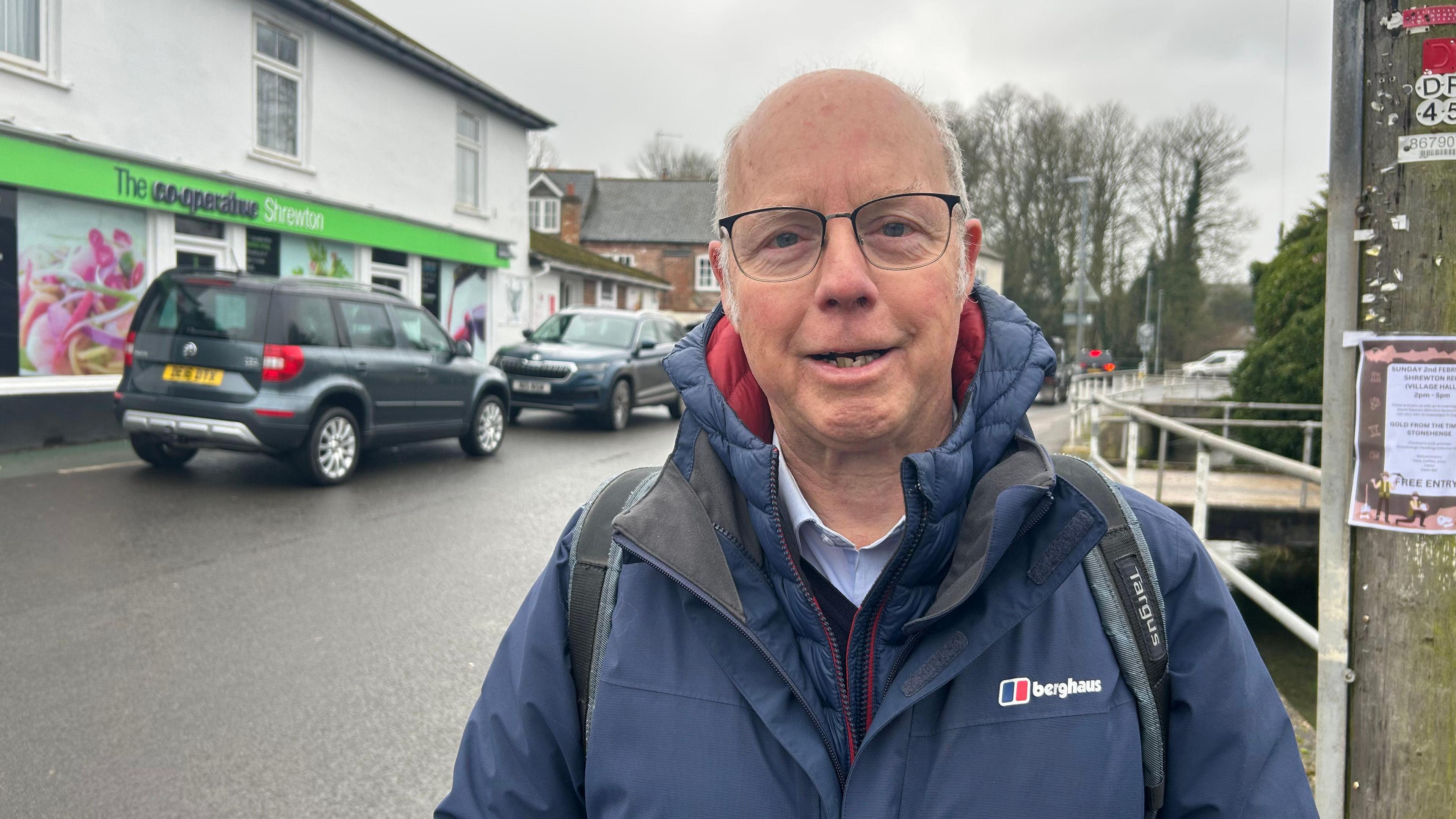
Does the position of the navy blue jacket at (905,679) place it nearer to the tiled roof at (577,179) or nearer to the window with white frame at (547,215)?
the window with white frame at (547,215)

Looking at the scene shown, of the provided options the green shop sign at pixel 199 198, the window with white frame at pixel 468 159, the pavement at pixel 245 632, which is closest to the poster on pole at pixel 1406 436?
the pavement at pixel 245 632

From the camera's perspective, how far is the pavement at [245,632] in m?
3.57

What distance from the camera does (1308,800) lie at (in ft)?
4.76

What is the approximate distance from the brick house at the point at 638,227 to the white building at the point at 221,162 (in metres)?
25.4

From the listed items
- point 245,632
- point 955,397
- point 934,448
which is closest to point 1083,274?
point 245,632

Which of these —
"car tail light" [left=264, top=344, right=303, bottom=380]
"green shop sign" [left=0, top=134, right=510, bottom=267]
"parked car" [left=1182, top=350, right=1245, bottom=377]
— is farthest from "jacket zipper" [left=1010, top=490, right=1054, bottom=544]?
"parked car" [left=1182, top=350, right=1245, bottom=377]

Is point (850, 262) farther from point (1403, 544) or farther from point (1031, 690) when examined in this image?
point (1403, 544)

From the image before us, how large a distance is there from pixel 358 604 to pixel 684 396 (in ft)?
15.1

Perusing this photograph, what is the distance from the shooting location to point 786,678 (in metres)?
1.39

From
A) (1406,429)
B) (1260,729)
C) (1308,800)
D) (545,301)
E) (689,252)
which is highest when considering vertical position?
(689,252)

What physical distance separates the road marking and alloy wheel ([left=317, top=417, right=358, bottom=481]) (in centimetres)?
205

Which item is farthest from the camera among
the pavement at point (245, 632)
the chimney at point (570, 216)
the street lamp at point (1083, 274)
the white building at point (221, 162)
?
the chimney at point (570, 216)

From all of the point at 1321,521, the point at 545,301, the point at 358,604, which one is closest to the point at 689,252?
the point at 545,301

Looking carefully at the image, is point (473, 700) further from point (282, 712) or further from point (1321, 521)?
point (1321, 521)
